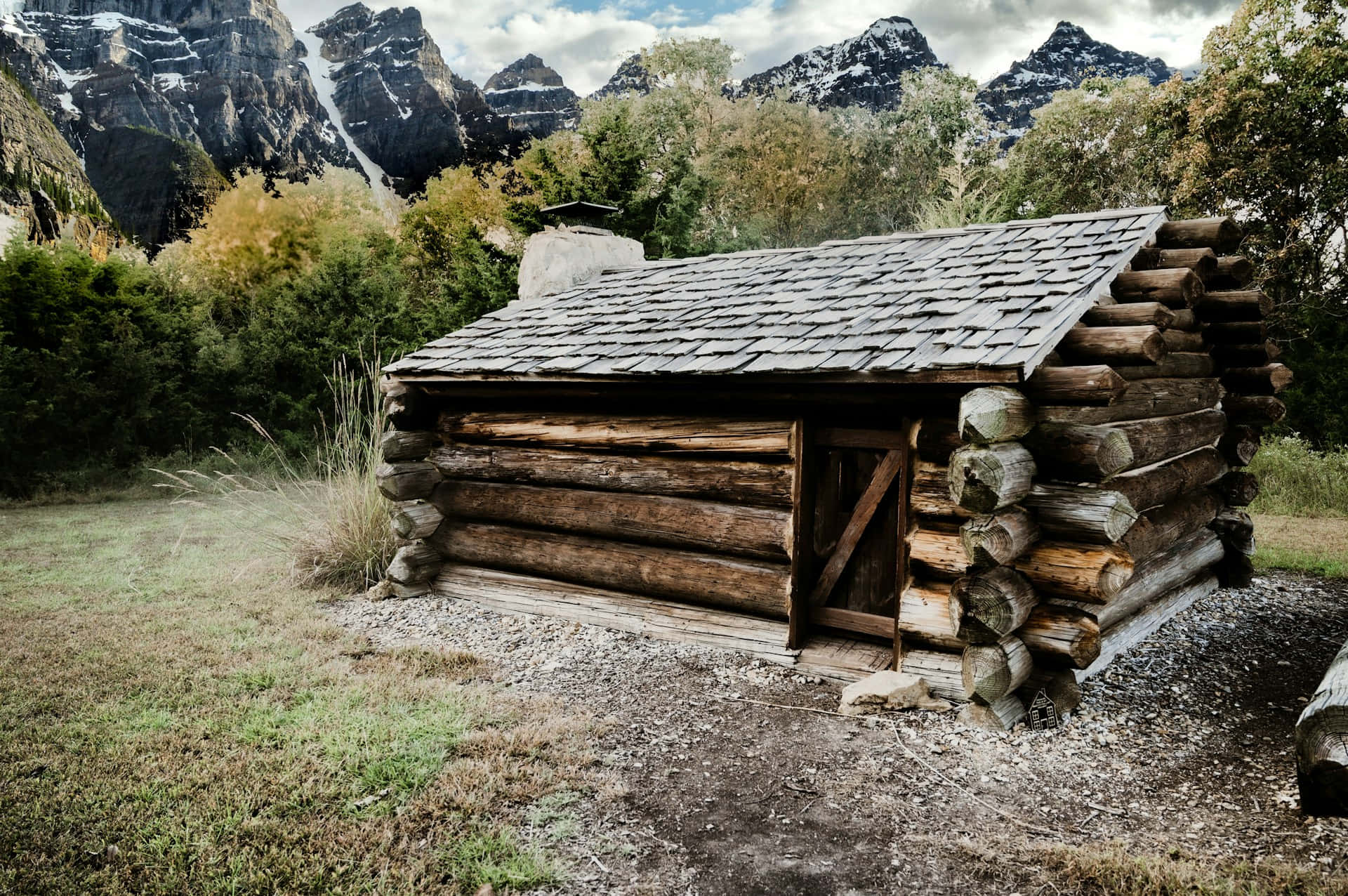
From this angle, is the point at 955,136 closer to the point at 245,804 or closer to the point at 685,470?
the point at 685,470

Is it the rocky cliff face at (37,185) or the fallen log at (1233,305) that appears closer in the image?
the fallen log at (1233,305)

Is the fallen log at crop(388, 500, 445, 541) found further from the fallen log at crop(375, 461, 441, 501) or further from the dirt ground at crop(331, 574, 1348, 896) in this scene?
the dirt ground at crop(331, 574, 1348, 896)

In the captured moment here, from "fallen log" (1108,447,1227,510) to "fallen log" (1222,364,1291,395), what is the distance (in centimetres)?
64

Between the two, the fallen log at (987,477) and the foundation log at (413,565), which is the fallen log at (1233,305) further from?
the foundation log at (413,565)

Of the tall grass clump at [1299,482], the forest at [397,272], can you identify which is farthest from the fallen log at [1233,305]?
the forest at [397,272]

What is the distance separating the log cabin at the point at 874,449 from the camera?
4422 mm

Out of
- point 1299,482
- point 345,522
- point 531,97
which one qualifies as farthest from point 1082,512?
point 531,97

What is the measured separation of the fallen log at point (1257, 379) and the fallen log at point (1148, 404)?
0.27 meters

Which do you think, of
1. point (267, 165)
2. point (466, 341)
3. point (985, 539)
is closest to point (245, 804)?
point (985, 539)

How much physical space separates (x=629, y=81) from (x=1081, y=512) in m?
38.1

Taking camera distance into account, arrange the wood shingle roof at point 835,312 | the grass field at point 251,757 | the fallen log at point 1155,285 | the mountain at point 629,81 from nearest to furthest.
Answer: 1. the grass field at point 251,757
2. the wood shingle roof at point 835,312
3. the fallen log at point 1155,285
4. the mountain at point 629,81

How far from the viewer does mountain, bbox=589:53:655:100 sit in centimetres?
3144

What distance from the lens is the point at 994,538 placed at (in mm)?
4262

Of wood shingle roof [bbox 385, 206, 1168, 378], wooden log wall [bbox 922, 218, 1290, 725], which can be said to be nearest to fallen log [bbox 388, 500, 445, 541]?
wood shingle roof [bbox 385, 206, 1168, 378]
